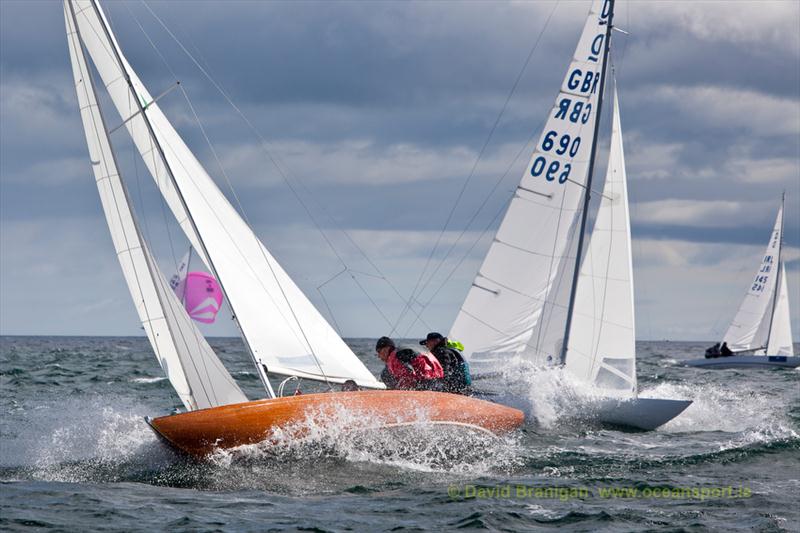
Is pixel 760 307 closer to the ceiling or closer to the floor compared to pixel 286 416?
closer to the ceiling

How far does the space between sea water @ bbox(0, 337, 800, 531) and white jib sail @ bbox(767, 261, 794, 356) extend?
31327 mm

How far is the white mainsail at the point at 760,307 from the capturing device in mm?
44125

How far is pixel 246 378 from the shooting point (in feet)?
91.3

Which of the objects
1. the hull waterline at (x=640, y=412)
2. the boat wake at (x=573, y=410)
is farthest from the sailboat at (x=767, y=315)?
the hull waterline at (x=640, y=412)

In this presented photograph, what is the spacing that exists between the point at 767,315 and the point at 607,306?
31.1 metres

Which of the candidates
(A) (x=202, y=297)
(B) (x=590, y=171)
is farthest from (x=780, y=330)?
(A) (x=202, y=297)

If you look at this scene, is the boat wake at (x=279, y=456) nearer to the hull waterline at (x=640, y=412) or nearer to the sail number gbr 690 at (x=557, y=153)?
the hull waterline at (x=640, y=412)

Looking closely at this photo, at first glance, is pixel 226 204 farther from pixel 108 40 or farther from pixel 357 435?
pixel 357 435

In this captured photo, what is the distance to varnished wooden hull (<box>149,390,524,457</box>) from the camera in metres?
9.77

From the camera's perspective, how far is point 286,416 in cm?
Result: 1007

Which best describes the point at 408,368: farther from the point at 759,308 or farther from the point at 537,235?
the point at 759,308

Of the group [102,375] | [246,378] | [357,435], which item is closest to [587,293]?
[357,435]

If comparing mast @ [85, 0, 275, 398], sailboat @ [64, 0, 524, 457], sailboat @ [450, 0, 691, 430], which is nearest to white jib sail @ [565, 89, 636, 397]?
sailboat @ [450, 0, 691, 430]

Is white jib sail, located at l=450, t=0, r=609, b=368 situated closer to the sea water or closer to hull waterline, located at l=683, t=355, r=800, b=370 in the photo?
the sea water
